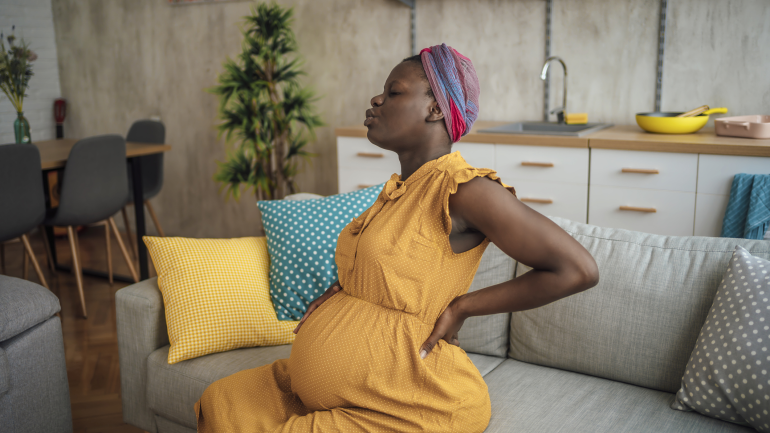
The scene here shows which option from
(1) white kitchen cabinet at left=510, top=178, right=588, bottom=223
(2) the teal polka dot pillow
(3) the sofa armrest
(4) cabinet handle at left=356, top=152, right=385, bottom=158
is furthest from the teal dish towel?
(3) the sofa armrest

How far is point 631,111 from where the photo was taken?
3.08 meters

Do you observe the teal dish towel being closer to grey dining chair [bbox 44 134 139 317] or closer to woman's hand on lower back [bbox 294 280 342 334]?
woman's hand on lower back [bbox 294 280 342 334]

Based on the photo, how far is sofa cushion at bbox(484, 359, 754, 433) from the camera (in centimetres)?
126

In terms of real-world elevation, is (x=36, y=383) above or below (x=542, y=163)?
below

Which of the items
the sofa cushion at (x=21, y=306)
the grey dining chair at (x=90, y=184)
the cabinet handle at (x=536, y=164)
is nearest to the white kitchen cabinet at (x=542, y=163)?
the cabinet handle at (x=536, y=164)

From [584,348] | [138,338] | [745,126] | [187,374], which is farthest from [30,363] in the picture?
[745,126]

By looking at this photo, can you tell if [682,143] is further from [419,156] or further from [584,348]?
[419,156]

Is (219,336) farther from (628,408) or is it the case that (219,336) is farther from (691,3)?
(691,3)

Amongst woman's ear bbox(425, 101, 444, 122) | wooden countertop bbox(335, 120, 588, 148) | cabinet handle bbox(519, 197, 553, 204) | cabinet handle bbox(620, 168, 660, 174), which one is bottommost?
cabinet handle bbox(519, 197, 553, 204)

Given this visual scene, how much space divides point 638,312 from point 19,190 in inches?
107

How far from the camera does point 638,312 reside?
1439 millimetres

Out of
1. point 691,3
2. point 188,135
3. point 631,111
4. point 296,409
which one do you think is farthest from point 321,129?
point 296,409

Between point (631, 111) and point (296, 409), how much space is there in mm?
2562

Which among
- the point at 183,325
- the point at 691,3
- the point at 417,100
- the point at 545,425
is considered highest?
the point at 691,3
